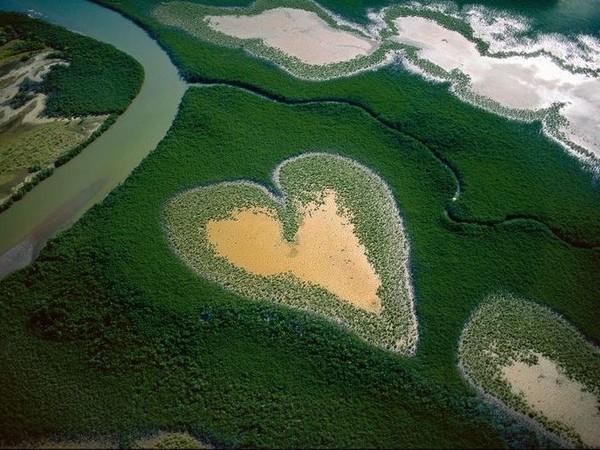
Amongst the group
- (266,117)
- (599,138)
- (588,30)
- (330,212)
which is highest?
(588,30)

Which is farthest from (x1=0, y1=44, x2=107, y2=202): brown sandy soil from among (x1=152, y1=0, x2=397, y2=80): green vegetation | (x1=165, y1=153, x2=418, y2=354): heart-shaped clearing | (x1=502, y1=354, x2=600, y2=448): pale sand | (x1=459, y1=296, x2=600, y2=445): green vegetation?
(x1=502, y1=354, x2=600, y2=448): pale sand

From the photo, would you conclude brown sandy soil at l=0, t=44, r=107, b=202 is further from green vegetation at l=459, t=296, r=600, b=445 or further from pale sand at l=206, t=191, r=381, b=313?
green vegetation at l=459, t=296, r=600, b=445

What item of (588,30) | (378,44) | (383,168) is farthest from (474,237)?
(588,30)

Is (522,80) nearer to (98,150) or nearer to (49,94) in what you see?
(98,150)

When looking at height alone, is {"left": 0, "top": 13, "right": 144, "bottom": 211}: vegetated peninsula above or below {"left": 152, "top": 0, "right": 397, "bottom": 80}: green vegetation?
below

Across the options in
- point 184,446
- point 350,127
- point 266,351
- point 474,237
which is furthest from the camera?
point 350,127

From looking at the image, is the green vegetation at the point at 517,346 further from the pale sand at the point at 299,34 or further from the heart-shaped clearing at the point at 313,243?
the pale sand at the point at 299,34

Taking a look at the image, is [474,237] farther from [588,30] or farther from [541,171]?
[588,30]
